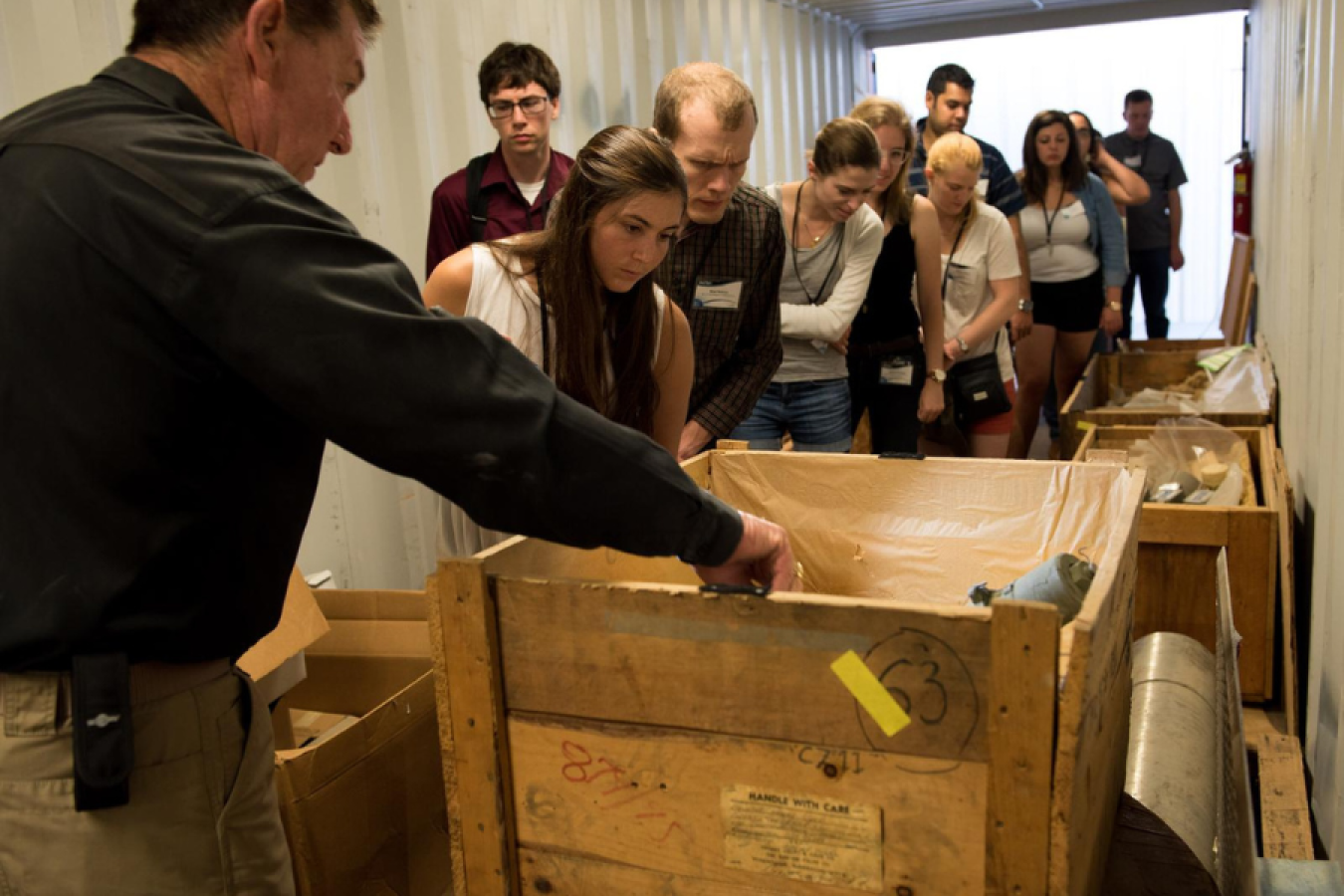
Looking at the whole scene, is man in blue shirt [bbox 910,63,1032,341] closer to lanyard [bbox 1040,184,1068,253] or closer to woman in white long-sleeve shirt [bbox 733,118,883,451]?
lanyard [bbox 1040,184,1068,253]

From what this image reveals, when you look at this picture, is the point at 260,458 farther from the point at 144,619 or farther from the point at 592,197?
the point at 592,197

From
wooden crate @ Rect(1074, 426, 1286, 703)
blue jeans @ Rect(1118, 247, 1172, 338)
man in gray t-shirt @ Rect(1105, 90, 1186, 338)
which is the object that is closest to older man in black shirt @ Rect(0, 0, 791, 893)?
wooden crate @ Rect(1074, 426, 1286, 703)

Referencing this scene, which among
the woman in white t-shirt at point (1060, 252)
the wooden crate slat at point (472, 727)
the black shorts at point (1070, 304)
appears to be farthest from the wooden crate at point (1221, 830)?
the black shorts at point (1070, 304)

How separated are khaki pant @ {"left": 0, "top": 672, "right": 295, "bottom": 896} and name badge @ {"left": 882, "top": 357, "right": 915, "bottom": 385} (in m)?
2.45

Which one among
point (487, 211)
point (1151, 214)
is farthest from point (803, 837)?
point (1151, 214)

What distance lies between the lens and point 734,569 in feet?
4.07

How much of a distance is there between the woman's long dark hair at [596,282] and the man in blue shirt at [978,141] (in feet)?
8.23

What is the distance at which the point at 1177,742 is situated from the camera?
6.65 ft

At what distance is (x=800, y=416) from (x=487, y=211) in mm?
1000

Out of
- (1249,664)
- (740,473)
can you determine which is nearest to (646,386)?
(740,473)

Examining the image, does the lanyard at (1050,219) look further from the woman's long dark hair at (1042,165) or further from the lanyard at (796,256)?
the lanyard at (796,256)

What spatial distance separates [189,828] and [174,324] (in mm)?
490

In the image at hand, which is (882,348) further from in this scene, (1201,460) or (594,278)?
(594,278)

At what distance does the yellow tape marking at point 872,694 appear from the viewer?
1.10 metres
